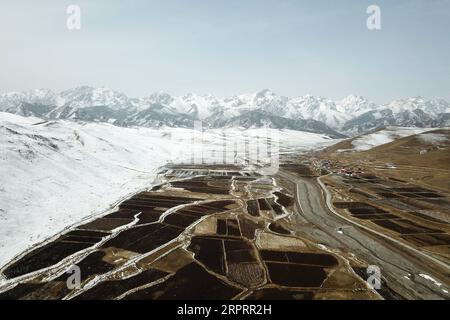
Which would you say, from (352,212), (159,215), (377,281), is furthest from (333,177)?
(377,281)

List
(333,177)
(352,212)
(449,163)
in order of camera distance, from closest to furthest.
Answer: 1. (352,212)
2. (333,177)
3. (449,163)

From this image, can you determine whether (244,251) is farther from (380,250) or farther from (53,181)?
(53,181)

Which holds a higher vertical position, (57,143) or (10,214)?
(57,143)

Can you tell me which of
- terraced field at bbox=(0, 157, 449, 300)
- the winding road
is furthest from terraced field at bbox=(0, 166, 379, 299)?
the winding road

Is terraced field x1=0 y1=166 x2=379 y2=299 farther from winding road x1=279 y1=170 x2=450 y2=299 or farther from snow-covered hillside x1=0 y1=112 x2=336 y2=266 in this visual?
snow-covered hillside x1=0 y1=112 x2=336 y2=266

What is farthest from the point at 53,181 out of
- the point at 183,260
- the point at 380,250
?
the point at 380,250

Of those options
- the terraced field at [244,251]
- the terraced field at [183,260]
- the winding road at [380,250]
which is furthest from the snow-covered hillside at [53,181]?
the winding road at [380,250]

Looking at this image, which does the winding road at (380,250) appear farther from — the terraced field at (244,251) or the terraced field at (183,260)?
A: the terraced field at (183,260)

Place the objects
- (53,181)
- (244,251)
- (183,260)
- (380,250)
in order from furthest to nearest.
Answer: (53,181)
(380,250)
(244,251)
(183,260)

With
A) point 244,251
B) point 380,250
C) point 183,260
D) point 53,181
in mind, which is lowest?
point 380,250
